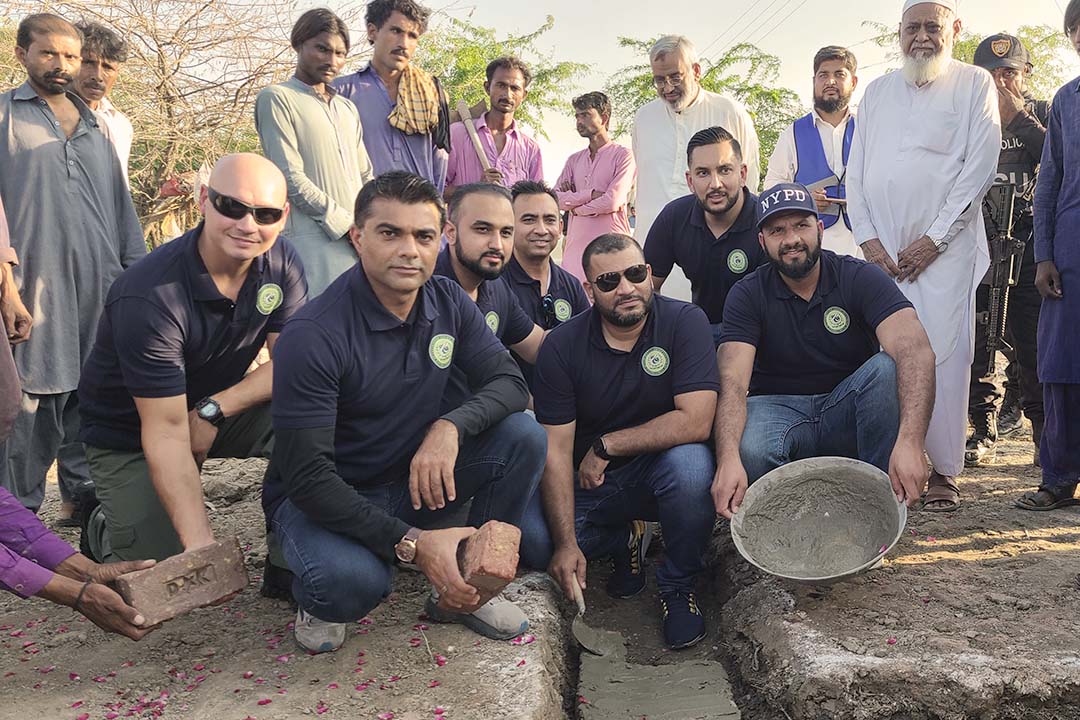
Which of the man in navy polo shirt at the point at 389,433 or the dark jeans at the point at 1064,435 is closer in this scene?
the man in navy polo shirt at the point at 389,433

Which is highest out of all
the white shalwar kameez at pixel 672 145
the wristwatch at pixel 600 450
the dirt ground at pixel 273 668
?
the white shalwar kameez at pixel 672 145

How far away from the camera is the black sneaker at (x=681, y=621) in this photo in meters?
3.46

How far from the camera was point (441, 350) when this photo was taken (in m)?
3.18

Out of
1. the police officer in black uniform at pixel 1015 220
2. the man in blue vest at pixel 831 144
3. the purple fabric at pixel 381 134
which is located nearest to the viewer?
the purple fabric at pixel 381 134

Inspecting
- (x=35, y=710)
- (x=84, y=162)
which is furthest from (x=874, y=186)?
(x=35, y=710)

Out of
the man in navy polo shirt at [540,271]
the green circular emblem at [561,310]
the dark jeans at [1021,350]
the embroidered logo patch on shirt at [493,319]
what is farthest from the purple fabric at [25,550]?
the dark jeans at [1021,350]

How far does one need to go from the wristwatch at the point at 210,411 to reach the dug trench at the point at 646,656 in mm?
741

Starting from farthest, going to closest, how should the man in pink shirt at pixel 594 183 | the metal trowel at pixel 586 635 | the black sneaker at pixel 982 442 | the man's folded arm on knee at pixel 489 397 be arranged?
the man in pink shirt at pixel 594 183 < the black sneaker at pixel 982 442 < the metal trowel at pixel 586 635 < the man's folded arm on knee at pixel 489 397

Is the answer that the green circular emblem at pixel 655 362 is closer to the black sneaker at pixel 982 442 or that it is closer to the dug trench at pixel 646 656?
the dug trench at pixel 646 656

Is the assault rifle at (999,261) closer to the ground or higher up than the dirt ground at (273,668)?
higher up

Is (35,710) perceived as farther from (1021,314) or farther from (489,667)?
(1021,314)

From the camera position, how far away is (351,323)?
3.01m

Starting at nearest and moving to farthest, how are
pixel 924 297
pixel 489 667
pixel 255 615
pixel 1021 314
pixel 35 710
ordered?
1. pixel 35 710
2. pixel 489 667
3. pixel 255 615
4. pixel 924 297
5. pixel 1021 314

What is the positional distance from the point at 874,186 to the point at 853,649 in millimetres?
2686
